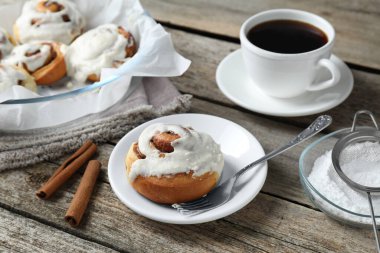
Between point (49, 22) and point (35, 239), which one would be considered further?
point (49, 22)

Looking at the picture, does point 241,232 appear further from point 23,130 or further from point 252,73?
point 23,130

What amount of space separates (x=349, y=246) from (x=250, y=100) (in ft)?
1.34

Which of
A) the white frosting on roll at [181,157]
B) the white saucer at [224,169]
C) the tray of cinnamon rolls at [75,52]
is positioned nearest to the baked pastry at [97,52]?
the tray of cinnamon rolls at [75,52]

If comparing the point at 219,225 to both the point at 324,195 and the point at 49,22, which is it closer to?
the point at 324,195

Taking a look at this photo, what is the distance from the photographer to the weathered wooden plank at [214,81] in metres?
1.18

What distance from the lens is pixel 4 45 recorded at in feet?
4.28

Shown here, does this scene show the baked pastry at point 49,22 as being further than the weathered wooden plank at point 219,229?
Yes

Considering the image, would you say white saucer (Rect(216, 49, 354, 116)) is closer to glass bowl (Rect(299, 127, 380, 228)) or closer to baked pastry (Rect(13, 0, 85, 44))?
glass bowl (Rect(299, 127, 380, 228))

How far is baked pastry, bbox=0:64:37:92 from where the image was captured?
3.84ft

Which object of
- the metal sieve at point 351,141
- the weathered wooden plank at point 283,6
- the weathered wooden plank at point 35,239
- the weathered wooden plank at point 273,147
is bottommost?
the weathered wooden plank at point 283,6

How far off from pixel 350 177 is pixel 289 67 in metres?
0.29

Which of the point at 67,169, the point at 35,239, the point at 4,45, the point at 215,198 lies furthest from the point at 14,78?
the point at 215,198

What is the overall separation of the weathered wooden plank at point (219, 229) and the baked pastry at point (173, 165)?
0.19ft

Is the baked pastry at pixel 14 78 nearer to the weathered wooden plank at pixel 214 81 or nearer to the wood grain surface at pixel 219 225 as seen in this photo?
the wood grain surface at pixel 219 225
